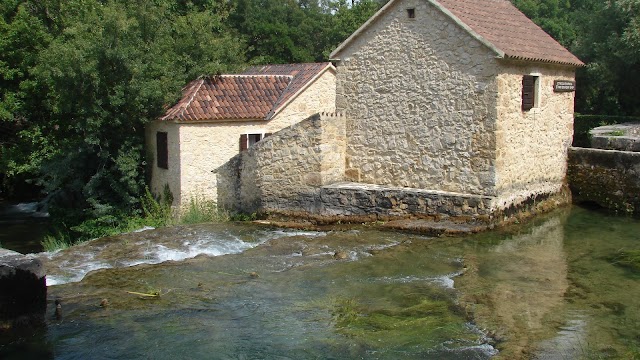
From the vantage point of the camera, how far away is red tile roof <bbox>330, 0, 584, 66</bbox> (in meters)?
14.2

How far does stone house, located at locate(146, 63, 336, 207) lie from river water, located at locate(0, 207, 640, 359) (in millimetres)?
3988

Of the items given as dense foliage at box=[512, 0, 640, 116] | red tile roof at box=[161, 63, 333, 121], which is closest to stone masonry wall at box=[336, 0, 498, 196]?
red tile roof at box=[161, 63, 333, 121]

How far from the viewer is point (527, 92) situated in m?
15.0

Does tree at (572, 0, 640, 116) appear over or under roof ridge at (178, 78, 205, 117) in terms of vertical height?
over

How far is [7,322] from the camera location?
8.65 m

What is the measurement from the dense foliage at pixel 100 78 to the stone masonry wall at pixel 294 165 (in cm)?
399

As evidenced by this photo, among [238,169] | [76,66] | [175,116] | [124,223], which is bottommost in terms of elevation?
[124,223]

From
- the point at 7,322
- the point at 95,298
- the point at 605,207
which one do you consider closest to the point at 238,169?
the point at 95,298

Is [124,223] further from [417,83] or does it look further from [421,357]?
[421,357]

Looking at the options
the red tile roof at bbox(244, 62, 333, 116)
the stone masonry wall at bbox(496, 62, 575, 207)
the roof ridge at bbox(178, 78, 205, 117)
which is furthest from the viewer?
the red tile roof at bbox(244, 62, 333, 116)

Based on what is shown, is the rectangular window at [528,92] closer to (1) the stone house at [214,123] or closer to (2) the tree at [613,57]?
(1) the stone house at [214,123]

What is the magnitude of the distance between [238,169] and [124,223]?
13.3 ft

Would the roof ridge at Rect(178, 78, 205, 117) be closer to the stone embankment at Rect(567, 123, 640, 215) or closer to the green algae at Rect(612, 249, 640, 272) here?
the stone embankment at Rect(567, 123, 640, 215)

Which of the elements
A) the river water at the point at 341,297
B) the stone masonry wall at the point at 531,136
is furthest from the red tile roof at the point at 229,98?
the stone masonry wall at the point at 531,136
